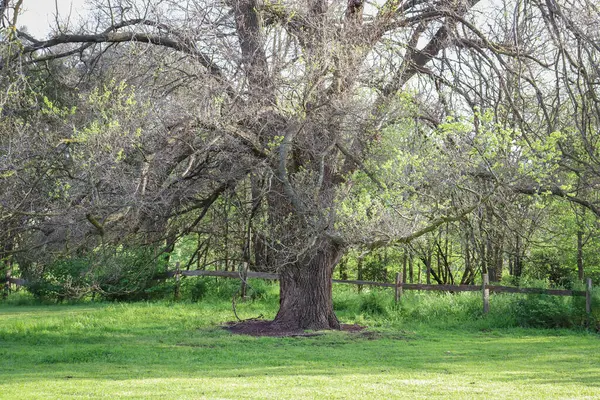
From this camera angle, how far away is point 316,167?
492 inches

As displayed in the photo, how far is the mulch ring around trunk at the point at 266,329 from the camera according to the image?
13192mm

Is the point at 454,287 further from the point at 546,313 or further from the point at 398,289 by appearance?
the point at 546,313

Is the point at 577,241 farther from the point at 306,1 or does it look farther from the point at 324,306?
the point at 306,1

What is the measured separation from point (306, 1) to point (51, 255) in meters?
6.31

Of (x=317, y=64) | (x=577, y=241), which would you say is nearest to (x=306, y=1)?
(x=317, y=64)

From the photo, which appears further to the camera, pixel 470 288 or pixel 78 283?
pixel 78 283

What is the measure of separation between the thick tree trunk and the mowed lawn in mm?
834

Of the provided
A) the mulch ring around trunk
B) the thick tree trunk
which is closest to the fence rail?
the mulch ring around trunk

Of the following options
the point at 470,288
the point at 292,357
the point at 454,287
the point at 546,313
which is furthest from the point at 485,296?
the point at 292,357

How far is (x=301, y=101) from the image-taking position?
1043 cm

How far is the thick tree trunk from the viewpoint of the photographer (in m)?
13.8

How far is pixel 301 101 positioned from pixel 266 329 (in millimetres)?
5419

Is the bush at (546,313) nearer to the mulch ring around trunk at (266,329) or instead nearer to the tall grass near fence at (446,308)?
the tall grass near fence at (446,308)

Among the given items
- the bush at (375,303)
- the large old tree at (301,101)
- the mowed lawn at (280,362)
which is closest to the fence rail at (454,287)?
the bush at (375,303)
